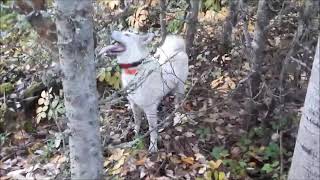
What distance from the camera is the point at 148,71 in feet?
10.4

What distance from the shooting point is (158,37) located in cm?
470

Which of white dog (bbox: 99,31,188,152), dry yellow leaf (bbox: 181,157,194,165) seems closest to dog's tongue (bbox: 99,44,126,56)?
white dog (bbox: 99,31,188,152)

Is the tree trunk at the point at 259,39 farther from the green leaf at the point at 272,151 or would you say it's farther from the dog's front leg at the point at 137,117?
the dog's front leg at the point at 137,117

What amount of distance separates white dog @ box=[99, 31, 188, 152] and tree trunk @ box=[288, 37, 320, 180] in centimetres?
91

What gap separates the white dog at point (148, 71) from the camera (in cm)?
315

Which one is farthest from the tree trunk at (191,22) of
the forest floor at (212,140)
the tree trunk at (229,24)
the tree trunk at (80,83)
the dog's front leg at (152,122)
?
the tree trunk at (80,83)

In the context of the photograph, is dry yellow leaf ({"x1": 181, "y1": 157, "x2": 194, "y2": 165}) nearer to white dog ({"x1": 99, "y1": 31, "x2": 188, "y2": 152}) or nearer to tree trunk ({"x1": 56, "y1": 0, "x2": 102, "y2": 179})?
white dog ({"x1": 99, "y1": 31, "x2": 188, "y2": 152})

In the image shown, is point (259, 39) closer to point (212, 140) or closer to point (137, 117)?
point (212, 140)

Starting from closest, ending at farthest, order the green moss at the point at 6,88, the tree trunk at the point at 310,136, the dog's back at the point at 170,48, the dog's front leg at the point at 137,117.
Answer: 1. the tree trunk at the point at 310,136
2. the dog's front leg at the point at 137,117
3. the dog's back at the point at 170,48
4. the green moss at the point at 6,88

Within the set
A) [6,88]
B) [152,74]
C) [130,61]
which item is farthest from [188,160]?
[6,88]

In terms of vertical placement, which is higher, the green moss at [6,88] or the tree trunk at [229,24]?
the tree trunk at [229,24]

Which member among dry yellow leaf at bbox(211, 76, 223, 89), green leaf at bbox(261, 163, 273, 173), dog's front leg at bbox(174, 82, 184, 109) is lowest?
green leaf at bbox(261, 163, 273, 173)

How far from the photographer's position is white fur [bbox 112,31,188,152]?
3154 millimetres

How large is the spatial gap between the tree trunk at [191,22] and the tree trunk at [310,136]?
7.21 ft
